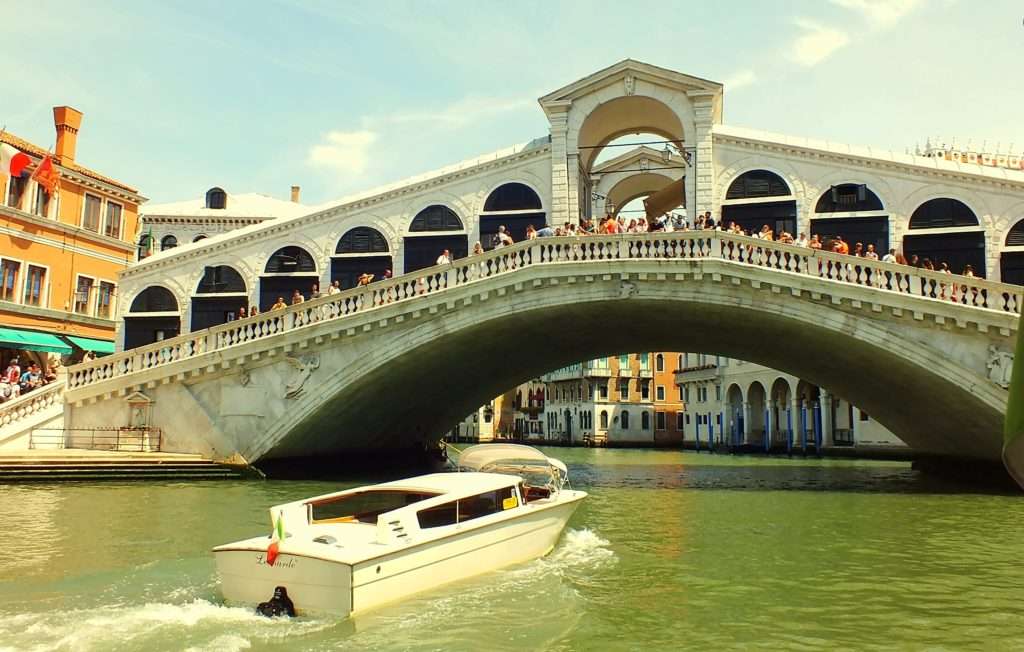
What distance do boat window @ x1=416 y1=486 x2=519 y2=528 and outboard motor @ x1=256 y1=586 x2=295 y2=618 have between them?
2028mm

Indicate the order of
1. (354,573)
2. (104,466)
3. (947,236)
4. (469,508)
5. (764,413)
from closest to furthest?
1. (354,573)
2. (469,508)
3. (104,466)
4. (947,236)
5. (764,413)

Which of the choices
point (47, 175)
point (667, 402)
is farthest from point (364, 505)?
point (667, 402)

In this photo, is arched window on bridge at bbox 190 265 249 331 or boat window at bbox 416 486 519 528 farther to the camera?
arched window on bridge at bbox 190 265 249 331

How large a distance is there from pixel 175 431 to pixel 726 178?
60.3ft

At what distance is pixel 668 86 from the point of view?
27.3 metres

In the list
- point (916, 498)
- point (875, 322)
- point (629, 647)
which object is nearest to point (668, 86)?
point (875, 322)

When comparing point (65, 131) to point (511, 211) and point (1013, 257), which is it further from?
point (1013, 257)

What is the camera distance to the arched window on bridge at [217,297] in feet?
96.5

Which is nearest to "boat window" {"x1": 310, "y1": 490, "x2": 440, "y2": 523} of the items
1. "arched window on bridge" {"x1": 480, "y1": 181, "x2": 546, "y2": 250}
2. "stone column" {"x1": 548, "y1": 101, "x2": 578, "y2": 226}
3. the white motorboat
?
the white motorboat

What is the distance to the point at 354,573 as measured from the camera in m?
8.67

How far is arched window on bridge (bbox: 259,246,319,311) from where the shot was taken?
1148 inches

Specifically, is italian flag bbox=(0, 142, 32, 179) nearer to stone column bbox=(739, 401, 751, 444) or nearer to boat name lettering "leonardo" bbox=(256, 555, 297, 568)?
boat name lettering "leonardo" bbox=(256, 555, 297, 568)

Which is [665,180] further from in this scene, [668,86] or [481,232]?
[481,232]

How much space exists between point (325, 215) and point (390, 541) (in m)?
21.2
